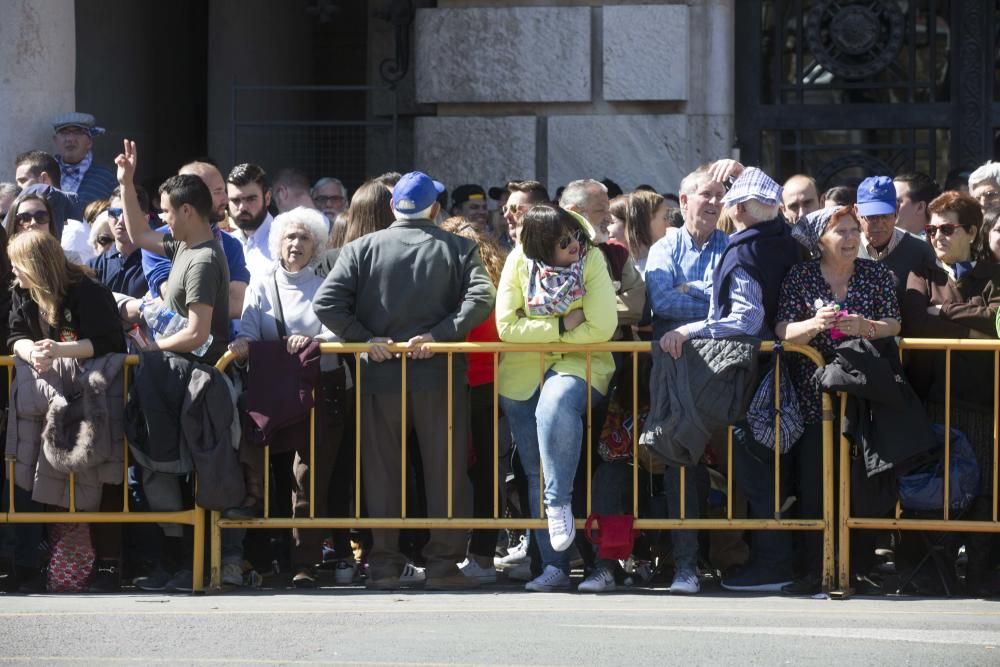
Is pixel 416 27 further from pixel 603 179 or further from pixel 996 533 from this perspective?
pixel 996 533

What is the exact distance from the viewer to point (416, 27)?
1241 cm

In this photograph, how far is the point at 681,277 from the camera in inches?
330

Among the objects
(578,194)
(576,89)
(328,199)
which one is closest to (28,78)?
(328,199)

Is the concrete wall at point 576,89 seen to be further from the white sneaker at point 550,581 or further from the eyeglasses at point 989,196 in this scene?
the white sneaker at point 550,581

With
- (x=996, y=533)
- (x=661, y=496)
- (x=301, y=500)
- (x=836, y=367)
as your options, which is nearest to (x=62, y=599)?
(x=301, y=500)

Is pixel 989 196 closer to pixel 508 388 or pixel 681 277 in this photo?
pixel 681 277

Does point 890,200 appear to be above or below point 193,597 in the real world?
above

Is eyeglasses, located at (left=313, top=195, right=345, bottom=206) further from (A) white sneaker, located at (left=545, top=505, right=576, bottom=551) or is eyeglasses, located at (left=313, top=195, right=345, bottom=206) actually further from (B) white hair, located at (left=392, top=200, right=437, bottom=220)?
(A) white sneaker, located at (left=545, top=505, right=576, bottom=551)

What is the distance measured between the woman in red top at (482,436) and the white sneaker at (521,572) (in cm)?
10

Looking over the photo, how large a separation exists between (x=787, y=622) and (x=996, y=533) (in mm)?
1431

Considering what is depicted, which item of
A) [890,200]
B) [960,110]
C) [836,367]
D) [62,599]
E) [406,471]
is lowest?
[62,599]

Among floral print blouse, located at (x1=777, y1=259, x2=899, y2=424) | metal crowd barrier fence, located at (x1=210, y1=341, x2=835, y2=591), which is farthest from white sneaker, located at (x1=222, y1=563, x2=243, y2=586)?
floral print blouse, located at (x1=777, y1=259, x2=899, y2=424)

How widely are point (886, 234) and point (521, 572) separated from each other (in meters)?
2.35

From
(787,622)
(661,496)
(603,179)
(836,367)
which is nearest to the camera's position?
(787,622)
